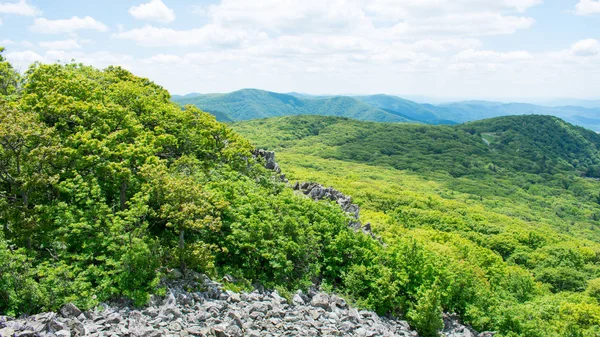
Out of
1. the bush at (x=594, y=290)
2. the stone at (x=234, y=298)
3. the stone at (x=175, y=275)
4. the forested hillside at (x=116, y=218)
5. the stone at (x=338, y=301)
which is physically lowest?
the bush at (x=594, y=290)

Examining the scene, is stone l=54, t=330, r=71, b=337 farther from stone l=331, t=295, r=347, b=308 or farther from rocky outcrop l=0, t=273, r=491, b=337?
stone l=331, t=295, r=347, b=308

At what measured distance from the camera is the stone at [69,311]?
53.6 ft

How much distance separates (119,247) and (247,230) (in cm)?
828

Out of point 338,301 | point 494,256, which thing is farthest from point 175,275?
point 494,256

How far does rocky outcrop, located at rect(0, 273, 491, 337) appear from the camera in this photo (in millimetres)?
15612

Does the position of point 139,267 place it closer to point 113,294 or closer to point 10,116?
point 113,294

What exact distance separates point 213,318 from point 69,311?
5.93 m

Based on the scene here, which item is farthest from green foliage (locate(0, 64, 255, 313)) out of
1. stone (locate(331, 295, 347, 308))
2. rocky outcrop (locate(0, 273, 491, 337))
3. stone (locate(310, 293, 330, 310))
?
stone (locate(331, 295, 347, 308))

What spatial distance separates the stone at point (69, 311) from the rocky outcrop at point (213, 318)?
0.04 m

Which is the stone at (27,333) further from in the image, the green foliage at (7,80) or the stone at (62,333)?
the green foliage at (7,80)

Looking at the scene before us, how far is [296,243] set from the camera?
25969mm

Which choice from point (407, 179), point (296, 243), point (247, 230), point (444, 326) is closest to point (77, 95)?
A: point (247, 230)

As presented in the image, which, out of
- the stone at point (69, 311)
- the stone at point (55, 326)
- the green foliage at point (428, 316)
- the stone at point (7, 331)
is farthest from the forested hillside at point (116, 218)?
the green foliage at point (428, 316)

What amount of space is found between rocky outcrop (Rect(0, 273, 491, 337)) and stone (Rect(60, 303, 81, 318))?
0.12 ft
